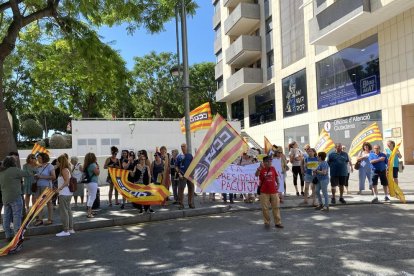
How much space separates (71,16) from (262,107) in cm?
2607

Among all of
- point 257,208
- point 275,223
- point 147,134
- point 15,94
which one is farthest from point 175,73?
point 15,94

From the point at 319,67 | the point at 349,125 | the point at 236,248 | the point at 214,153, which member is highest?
the point at 319,67

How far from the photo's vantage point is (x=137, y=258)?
5.93 metres

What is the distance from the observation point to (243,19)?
112 ft

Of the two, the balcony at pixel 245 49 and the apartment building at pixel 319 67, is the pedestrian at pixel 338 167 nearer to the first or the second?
the apartment building at pixel 319 67

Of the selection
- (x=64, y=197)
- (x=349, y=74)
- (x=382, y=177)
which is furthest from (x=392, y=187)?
(x=349, y=74)

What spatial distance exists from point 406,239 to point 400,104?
15336mm

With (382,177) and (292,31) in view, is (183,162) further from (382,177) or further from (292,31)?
(292,31)

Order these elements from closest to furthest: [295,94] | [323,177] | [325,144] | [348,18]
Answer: [323,177], [325,144], [348,18], [295,94]

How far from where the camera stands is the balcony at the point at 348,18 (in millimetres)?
19062

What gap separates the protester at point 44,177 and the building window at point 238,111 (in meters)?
31.4

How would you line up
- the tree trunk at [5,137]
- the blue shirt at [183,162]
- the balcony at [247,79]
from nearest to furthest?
the tree trunk at [5,137] < the blue shirt at [183,162] < the balcony at [247,79]

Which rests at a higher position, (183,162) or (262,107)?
(262,107)

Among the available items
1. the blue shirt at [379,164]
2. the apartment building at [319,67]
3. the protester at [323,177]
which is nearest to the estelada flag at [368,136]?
the blue shirt at [379,164]
